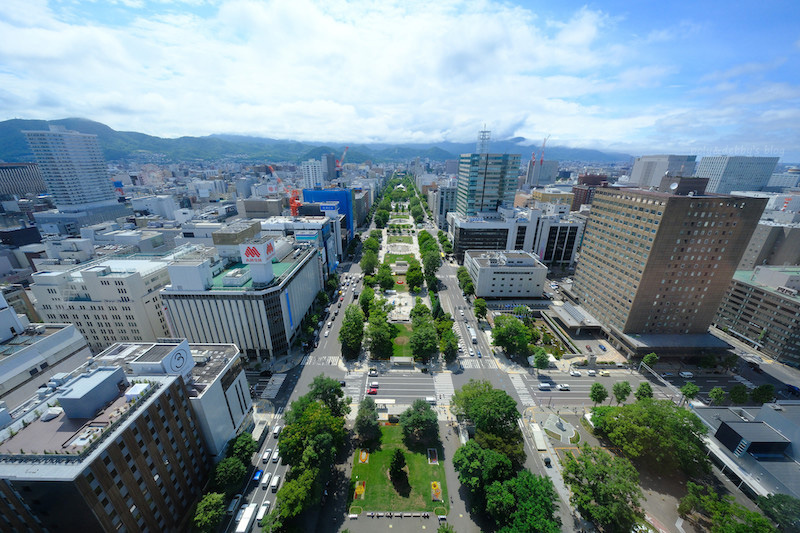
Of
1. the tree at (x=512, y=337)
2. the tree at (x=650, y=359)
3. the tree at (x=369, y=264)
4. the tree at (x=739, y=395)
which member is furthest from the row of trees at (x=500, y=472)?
the tree at (x=369, y=264)

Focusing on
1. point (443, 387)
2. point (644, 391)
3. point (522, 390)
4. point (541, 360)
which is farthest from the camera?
point (541, 360)

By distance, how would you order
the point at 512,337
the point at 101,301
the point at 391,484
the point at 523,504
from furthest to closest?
the point at 512,337, the point at 101,301, the point at 391,484, the point at 523,504

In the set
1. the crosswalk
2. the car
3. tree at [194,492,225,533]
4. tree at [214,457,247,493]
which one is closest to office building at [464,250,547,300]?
the crosswalk

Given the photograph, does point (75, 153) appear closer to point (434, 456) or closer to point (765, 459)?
point (434, 456)

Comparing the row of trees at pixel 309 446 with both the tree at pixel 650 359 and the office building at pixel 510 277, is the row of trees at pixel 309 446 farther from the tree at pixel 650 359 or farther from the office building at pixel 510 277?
the tree at pixel 650 359

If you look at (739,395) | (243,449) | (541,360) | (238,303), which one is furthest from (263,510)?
(739,395)

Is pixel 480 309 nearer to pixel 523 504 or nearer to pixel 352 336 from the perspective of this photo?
pixel 352 336
